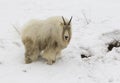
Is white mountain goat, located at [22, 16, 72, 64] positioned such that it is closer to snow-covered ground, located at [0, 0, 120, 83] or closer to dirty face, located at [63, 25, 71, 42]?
dirty face, located at [63, 25, 71, 42]

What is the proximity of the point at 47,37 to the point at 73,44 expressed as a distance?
1.21 meters

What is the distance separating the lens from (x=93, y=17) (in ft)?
31.1

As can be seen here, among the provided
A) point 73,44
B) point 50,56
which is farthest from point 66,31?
point 73,44

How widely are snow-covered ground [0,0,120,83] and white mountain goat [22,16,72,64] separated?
0.87ft

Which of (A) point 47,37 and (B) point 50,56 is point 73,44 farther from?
(A) point 47,37

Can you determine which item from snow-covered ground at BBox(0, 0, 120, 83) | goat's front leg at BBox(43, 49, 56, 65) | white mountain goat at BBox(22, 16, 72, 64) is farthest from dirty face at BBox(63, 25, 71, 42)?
snow-covered ground at BBox(0, 0, 120, 83)

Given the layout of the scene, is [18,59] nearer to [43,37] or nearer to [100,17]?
[43,37]

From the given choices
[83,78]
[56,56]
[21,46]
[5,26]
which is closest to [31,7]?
[5,26]

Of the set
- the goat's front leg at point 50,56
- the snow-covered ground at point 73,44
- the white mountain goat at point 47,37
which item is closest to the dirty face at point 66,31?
the white mountain goat at point 47,37

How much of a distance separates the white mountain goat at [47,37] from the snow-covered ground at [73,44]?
0.26 metres

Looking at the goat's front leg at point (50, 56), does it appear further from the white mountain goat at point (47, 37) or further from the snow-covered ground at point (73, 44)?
the snow-covered ground at point (73, 44)

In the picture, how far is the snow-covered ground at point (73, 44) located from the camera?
6.67 meters

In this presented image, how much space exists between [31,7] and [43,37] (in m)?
3.42

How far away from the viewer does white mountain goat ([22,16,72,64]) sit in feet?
21.9
